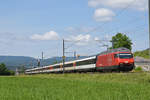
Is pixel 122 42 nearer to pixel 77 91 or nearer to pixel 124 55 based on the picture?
pixel 124 55

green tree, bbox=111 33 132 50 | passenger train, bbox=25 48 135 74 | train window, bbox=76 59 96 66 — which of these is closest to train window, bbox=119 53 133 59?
passenger train, bbox=25 48 135 74

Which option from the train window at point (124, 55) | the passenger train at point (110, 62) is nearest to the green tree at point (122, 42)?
the passenger train at point (110, 62)

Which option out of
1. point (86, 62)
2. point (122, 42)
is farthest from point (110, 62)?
point (122, 42)

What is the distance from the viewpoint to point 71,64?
57.5 m

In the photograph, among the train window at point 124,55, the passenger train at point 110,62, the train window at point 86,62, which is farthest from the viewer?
the train window at point 86,62

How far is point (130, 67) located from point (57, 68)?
34.1 meters

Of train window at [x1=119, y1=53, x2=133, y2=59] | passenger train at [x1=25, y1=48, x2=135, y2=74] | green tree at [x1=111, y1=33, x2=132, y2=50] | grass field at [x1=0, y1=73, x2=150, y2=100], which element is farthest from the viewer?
green tree at [x1=111, y1=33, x2=132, y2=50]

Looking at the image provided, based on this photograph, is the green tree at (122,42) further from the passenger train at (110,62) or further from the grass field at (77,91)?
the grass field at (77,91)

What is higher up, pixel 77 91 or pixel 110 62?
pixel 110 62

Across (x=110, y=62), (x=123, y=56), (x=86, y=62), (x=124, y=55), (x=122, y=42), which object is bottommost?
(x=110, y=62)

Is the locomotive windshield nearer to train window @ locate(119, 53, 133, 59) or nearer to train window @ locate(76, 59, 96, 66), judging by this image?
train window @ locate(119, 53, 133, 59)

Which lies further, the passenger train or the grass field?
the passenger train

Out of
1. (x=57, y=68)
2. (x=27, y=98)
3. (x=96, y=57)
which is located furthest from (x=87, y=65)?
(x=27, y=98)

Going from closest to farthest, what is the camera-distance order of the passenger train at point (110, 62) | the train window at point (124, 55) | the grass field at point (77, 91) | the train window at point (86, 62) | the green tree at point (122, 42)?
the grass field at point (77, 91) → the passenger train at point (110, 62) → the train window at point (124, 55) → the train window at point (86, 62) → the green tree at point (122, 42)
